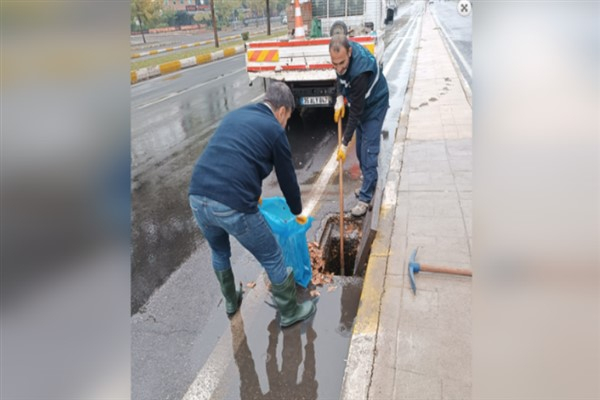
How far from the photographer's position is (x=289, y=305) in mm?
3139

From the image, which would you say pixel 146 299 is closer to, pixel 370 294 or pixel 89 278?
pixel 370 294

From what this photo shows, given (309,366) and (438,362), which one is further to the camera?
(309,366)

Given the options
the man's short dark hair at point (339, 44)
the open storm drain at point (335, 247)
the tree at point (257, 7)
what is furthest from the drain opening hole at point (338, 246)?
the tree at point (257, 7)

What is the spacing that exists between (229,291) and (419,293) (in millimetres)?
1470

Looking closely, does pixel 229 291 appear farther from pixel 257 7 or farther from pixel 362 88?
pixel 257 7

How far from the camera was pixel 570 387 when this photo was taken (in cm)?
76

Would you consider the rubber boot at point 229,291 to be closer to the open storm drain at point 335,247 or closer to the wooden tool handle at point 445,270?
the open storm drain at point 335,247

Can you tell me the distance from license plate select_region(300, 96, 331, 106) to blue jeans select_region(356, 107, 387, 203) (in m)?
2.91

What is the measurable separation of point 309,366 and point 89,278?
2.42 m

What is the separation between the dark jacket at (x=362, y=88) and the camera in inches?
166

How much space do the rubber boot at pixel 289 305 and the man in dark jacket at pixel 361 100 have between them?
1.44m

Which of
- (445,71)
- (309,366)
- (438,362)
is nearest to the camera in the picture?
(438,362)

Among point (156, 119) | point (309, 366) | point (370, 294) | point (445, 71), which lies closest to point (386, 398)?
point (309, 366)

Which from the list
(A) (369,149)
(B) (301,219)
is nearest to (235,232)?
(B) (301,219)
